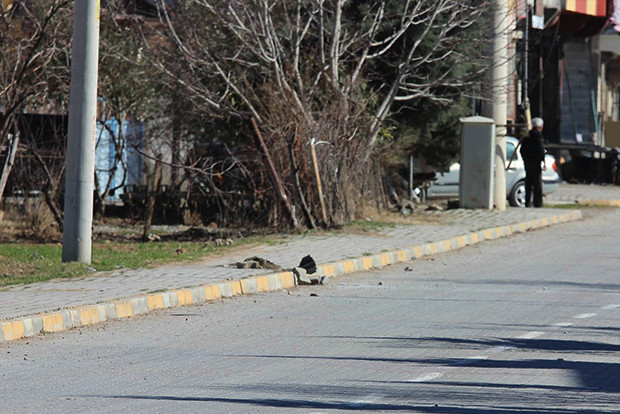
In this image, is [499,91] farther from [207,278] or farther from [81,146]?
[207,278]

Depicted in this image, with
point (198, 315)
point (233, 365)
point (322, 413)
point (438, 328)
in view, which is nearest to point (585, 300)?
point (438, 328)

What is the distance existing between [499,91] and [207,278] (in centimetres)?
1180

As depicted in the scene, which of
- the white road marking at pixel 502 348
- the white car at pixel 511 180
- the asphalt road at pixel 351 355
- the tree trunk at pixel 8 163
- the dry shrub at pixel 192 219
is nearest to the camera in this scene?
the asphalt road at pixel 351 355

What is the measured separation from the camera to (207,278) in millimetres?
12008

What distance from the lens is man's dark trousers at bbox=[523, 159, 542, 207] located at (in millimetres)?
22922

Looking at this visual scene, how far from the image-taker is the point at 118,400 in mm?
6359

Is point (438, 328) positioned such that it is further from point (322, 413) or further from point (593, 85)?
point (593, 85)

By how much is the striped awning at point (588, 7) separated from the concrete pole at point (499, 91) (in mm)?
13484

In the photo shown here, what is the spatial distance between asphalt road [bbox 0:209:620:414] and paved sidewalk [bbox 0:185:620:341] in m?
0.23

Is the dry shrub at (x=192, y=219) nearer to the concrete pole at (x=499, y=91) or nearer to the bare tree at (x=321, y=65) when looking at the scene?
the bare tree at (x=321, y=65)

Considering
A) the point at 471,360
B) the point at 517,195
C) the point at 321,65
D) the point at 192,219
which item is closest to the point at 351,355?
the point at 471,360

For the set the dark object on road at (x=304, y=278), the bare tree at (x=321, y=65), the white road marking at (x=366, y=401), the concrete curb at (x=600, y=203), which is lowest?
the white road marking at (x=366, y=401)

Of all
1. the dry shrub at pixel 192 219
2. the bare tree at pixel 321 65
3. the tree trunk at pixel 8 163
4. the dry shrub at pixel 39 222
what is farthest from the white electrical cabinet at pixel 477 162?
the tree trunk at pixel 8 163

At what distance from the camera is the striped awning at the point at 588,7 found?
34.7 m
